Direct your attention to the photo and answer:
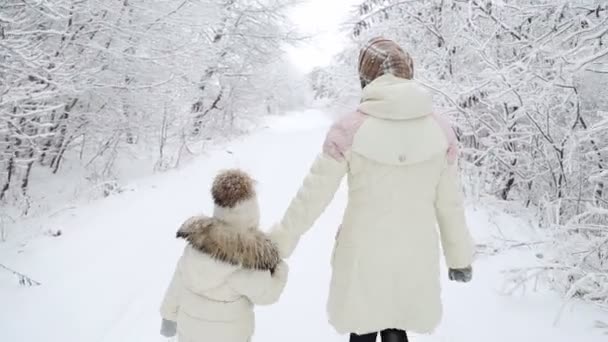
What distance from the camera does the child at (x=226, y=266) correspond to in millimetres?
2086

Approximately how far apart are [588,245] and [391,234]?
2.06 m

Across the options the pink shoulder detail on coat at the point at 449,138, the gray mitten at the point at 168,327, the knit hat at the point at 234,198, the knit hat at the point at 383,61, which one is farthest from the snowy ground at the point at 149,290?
the knit hat at the point at 383,61

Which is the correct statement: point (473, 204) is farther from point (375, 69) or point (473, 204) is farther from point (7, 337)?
point (7, 337)

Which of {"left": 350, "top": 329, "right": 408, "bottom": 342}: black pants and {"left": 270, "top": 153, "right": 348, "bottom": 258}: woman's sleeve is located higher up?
{"left": 270, "top": 153, "right": 348, "bottom": 258}: woman's sleeve

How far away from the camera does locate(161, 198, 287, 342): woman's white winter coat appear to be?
2082 millimetres

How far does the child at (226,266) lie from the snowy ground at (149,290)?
127 cm

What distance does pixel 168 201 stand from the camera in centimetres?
685

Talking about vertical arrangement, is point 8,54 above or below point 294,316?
above

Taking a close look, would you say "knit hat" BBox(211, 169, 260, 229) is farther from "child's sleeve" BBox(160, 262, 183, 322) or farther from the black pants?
the black pants

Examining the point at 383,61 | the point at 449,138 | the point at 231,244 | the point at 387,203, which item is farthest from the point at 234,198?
the point at 449,138

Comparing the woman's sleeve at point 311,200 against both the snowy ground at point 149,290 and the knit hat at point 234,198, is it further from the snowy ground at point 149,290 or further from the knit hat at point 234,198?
the snowy ground at point 149,290

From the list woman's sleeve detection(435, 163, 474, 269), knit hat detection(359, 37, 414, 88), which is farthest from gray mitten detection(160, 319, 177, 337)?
knit hat detection(359, 37, 414, 88)

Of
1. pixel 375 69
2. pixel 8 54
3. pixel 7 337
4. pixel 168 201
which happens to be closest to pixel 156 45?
pixel 168 201

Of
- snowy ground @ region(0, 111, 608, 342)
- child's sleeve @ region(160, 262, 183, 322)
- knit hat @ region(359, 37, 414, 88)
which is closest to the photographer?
knit hat @ region(359, 37, 414, 88)
